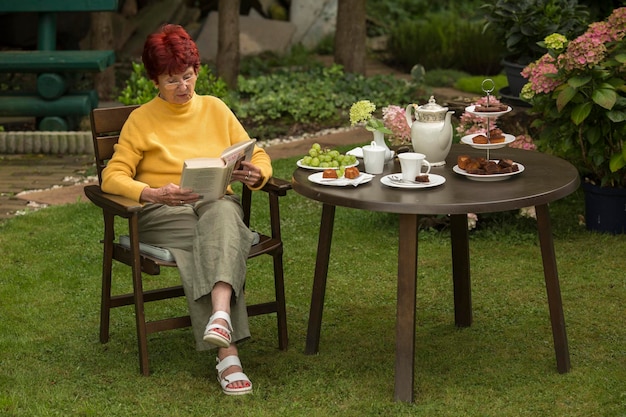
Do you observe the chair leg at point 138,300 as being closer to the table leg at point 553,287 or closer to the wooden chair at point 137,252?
the wooden chair at point 137,252

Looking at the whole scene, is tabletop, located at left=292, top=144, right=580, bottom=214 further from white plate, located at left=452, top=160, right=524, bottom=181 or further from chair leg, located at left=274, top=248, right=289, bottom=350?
chair leg, located at left=274, top=248, right=289, bottom=350

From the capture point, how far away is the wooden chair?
400 centimetres

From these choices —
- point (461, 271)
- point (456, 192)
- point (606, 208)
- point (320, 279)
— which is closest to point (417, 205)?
point (456, 192)

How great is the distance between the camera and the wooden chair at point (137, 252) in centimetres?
400

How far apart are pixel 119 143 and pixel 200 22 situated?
27.1ft

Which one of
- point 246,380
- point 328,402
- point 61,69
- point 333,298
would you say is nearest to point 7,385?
point 246,380

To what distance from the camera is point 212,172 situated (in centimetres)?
395

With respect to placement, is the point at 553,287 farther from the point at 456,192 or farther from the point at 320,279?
the point at 320,279

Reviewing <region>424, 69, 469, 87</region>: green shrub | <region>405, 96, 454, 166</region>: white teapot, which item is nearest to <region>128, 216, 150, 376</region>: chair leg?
<region>405, 96, 454, 166</region>: white teapot

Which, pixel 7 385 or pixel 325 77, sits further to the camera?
pixel 325 77

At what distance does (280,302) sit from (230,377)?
1.59ft

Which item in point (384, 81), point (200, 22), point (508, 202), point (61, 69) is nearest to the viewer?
point (508, 202)

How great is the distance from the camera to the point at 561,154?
5934 millimetres

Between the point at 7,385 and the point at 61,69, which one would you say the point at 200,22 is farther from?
the point at 7,385
